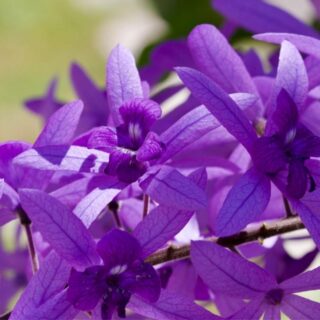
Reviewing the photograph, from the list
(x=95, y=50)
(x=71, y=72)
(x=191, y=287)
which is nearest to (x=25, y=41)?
(x=95, y=50)

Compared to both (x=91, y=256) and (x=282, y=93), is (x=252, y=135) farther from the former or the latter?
(x=91, y=256)

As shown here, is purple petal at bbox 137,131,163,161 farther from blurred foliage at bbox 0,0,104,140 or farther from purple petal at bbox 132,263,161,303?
blurred foliage at bbox 0,0,104,140

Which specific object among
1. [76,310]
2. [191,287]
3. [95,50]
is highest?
[76,310]

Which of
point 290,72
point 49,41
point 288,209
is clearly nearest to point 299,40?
point 290,72

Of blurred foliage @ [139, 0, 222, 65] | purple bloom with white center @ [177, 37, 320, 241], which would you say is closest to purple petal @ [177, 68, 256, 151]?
purple bloom with white center @ [177, 37, 320, 241]

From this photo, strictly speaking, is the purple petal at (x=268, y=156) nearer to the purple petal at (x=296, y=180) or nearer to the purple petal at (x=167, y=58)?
the purple petal at (x=296, y=180)

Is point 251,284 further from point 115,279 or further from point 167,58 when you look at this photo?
point 167,58

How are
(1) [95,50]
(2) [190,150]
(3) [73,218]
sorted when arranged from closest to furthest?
(3) [73,218]
(2) [190,150]
(1) [95,50]
